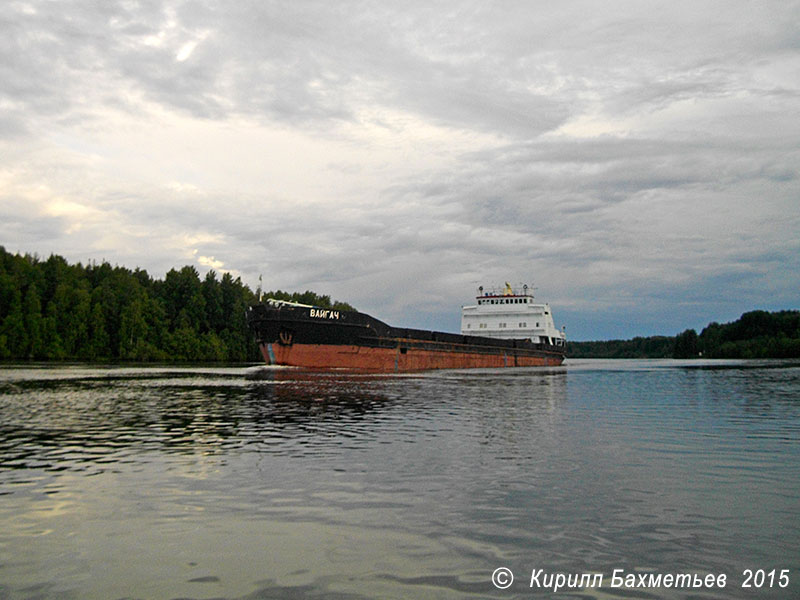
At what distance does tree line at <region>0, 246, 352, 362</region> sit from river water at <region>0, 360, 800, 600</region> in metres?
92.6

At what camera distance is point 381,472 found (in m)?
10.4

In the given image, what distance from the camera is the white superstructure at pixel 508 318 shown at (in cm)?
8044

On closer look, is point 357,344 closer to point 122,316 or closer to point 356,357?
point 356,357

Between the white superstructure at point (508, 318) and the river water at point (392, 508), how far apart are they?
63169 millimetres

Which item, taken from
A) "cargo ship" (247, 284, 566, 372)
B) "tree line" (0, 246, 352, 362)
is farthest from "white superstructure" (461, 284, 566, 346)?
"tree line" (0, 246, 352, 362)

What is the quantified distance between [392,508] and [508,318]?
245 feet

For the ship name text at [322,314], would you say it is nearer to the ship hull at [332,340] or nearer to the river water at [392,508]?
the ship hull at [332,340]

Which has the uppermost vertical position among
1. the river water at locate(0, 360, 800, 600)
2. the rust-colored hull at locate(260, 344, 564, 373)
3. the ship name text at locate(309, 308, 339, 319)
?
the ship name text at locate(309, 308, 339, 319)

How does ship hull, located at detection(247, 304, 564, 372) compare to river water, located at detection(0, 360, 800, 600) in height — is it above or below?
above

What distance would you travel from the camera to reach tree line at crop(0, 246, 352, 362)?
97000 millimetres

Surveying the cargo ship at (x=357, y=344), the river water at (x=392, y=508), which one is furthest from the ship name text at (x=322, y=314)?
the river water at (x=392, y=508)

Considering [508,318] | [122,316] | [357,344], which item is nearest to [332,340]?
Answer: [357,344]

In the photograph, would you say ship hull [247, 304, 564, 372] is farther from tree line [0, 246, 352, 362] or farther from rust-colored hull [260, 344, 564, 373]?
tree line [0, 246, 352, 362]

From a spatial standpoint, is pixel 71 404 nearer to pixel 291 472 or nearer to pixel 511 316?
pixel 291 472
